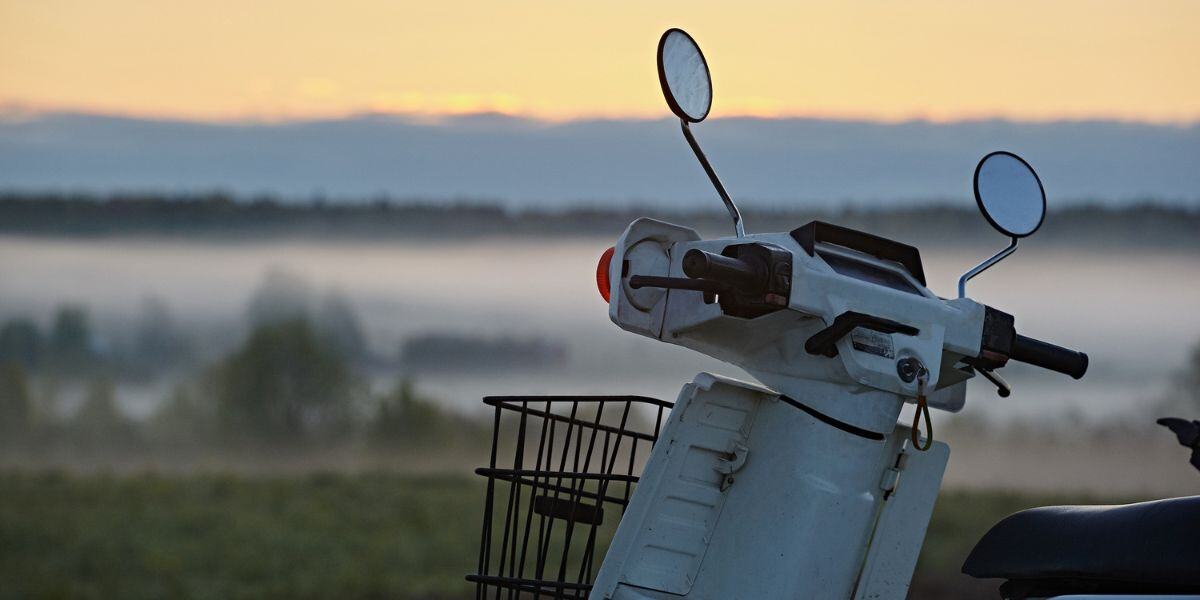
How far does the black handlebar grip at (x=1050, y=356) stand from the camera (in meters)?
2.11

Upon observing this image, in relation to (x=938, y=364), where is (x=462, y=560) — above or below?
below

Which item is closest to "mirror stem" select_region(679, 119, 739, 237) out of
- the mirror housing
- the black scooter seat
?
the mirror housing

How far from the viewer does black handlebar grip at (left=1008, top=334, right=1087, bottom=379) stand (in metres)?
2.11

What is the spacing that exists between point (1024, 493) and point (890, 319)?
8817 millimetres

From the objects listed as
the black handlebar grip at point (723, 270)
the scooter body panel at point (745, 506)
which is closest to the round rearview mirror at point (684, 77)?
the black handlebar grip at point (723, 270)

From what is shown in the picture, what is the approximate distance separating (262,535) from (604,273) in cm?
874

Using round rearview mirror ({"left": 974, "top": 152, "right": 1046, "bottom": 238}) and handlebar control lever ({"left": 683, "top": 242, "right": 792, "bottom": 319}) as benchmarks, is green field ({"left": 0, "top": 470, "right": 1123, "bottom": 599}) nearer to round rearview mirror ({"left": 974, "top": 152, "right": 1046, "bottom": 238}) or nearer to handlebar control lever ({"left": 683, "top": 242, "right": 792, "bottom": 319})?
round rearview mirror ({"left": 974, "top": 152, "right": 1046, "bottom": 238})

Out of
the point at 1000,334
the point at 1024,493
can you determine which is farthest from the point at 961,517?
the point at 1000,334

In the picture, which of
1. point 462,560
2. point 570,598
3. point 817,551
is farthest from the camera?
point 462,560

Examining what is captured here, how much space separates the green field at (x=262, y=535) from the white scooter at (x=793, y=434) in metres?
6.32

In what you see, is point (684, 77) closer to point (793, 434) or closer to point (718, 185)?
point (718, 185)

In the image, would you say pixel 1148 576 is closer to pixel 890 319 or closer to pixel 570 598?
pixel 890 319

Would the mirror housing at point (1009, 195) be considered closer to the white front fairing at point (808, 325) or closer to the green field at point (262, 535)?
the white front fairing at point (808, 325)

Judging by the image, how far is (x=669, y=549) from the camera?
191cm
